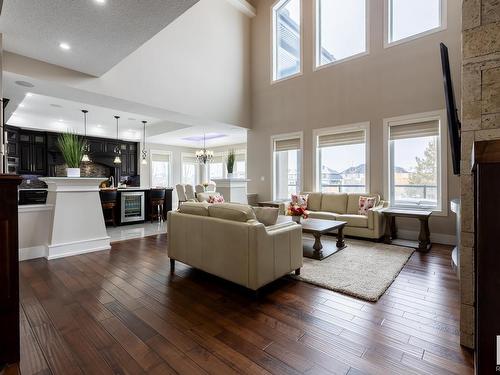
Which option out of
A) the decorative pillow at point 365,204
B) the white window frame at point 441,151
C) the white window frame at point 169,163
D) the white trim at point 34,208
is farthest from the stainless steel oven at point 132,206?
the white window frame at point 441,151

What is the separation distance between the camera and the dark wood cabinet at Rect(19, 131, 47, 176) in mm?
7836

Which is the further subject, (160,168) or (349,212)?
(160,168)

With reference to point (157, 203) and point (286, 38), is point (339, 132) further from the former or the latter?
point (157, 203)

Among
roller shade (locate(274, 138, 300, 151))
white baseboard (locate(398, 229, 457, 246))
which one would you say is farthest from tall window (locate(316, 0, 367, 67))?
white baseboard (locate(398, 229, 457, 246))

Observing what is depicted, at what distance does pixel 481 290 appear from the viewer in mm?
815

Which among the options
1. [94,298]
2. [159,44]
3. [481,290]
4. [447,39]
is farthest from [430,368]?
[159,44]

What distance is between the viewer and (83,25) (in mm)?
2795

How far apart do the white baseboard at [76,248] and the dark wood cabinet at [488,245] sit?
470 centimetres

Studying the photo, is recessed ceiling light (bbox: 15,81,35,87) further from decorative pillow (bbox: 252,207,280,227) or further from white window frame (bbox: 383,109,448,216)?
white window frame (bbox: 383,109,448,216)

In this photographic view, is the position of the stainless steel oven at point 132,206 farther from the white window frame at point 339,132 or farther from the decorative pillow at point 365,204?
the decorative pillow at point 365,204

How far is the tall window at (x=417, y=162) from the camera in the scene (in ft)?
15.3

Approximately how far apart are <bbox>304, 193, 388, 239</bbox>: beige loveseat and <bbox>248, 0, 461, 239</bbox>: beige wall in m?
0.52

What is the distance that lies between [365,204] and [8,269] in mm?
5136

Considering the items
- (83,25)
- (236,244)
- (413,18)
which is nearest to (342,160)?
(413,18)
